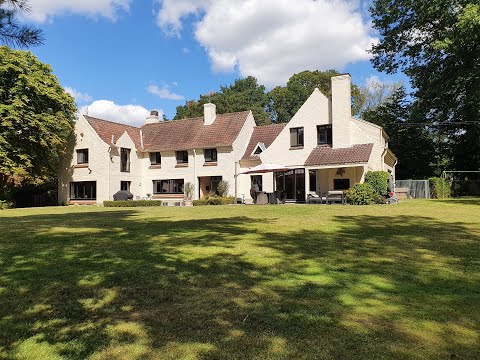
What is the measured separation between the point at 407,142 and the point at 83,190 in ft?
110

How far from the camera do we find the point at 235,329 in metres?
3.96

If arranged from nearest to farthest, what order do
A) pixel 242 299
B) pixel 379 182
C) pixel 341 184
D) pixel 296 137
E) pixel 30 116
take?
pixel 242 299, pixel 379 182, pixel 341 184, pixel 296 137, pixel 30 116

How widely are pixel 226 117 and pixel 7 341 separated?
3536 cm

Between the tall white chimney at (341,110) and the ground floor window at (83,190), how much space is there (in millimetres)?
22792

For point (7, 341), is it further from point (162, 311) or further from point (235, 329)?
point (235, 329)

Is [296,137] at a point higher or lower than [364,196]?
higher

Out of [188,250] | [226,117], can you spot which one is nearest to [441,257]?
[188,250]

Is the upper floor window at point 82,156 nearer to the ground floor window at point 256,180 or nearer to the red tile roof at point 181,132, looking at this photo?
the red tile roof at point 181,132

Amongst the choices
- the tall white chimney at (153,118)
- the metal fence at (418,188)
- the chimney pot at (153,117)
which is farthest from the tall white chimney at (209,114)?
the metal fence at (418,188)

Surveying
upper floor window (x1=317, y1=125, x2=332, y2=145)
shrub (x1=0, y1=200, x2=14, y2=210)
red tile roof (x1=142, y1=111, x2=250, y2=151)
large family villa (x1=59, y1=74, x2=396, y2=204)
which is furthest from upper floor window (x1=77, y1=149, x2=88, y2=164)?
upper floor window (x1=317, y1=125, x2=332, y2=145)

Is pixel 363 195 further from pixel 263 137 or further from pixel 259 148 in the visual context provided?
pixel 263 137

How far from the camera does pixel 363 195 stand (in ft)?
76.6

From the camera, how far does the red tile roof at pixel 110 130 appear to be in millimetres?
36688

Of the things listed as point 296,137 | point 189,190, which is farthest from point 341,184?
point 189,190
